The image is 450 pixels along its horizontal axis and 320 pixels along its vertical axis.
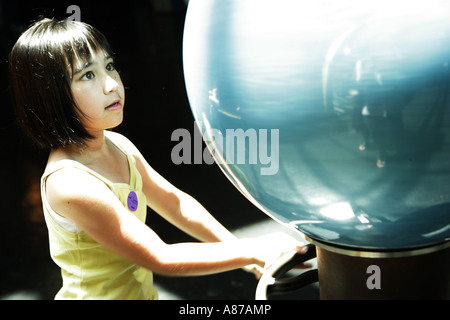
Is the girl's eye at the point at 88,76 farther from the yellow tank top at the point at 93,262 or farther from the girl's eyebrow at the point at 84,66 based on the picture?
the yellow tank top at the point at 93,262

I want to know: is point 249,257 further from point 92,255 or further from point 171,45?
point 171,45

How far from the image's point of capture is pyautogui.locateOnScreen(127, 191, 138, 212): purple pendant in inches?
38.5

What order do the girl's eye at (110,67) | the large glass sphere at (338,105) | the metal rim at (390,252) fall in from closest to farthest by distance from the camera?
the large glass sphere at (338,105)
the metal rim at (390,252)
the girl's eye at (110,67)

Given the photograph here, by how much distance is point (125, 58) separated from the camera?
15.1ft

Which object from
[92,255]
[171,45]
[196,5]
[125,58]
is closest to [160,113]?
[125,58]

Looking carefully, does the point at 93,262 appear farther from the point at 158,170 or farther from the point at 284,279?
the point at 158,170

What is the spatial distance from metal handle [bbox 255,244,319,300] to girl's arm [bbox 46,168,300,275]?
0.06 ft

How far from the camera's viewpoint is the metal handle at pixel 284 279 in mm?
824

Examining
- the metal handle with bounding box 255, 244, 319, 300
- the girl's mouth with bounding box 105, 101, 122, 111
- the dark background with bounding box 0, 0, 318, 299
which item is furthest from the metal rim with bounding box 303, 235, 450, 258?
the dark background with bounding box 0, 0, 318, 299

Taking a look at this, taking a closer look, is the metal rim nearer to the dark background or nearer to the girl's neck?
the girl's neck

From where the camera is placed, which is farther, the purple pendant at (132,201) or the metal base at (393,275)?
the purple pendant at (132,201)

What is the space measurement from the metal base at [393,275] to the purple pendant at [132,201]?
0.34 meters

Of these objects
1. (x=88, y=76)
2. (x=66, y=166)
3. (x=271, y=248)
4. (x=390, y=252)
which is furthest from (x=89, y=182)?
(x=390, y=252)

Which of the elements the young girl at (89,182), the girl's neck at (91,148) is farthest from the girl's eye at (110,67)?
the girl's neck at (91,148)
